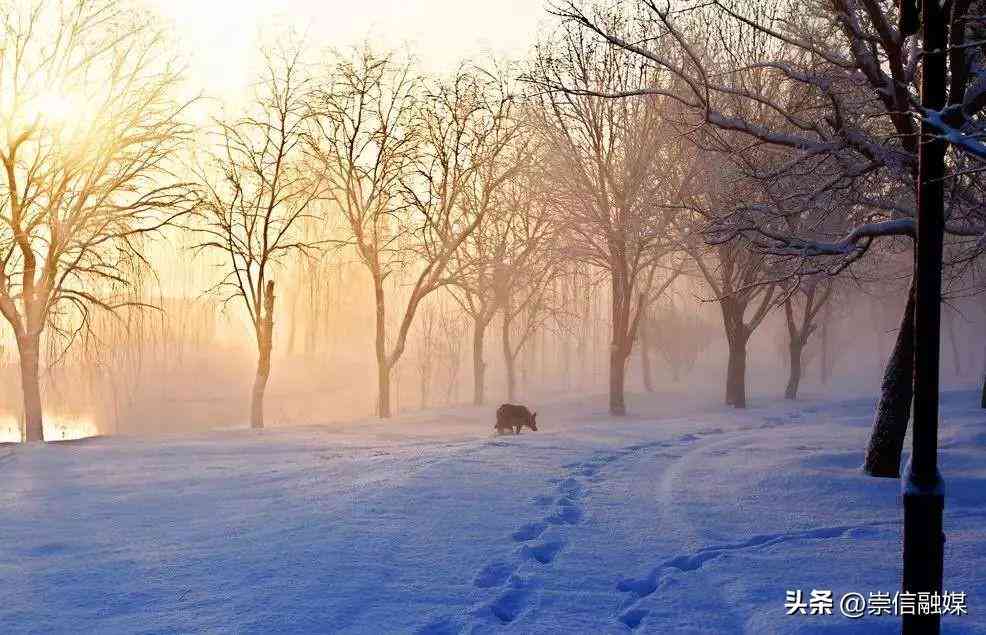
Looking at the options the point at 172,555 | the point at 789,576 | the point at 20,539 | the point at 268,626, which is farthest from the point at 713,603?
the point at 20,539

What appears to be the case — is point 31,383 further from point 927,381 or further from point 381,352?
point 927,381

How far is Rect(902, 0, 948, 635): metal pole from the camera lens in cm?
A: 423

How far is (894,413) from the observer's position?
9.48 metres

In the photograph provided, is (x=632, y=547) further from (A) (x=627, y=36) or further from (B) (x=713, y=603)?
(A) (x=627, y=36)

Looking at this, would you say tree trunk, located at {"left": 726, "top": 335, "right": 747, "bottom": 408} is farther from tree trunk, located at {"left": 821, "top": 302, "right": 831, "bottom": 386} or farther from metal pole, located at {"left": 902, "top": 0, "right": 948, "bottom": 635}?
metal pole, located at {"left": 902, "top": 0, "right": 948, "bottom": 635}

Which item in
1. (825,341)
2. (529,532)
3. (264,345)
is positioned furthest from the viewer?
(825,341)

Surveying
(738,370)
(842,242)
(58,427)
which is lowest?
(58,427)

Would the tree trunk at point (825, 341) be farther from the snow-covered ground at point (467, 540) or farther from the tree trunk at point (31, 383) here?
the tree trunk at point (31, 383)

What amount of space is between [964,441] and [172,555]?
11231mm

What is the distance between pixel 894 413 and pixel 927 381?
19.3 ft

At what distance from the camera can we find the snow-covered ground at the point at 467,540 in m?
4.98

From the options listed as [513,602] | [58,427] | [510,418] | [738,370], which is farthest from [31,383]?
[58,427]

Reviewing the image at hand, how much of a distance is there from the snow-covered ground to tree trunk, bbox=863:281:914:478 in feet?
1.35

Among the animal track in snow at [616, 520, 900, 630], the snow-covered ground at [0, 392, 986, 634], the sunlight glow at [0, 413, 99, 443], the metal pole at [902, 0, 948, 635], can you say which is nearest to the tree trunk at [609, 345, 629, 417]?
the snow-covered ground at [0, 392, 986, 634]
